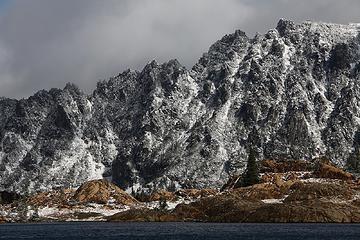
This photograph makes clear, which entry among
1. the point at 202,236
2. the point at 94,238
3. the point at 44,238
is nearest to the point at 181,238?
the point at 202,236

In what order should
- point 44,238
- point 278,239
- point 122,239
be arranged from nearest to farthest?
1. point 278,239
2. point 122,239
3. point 44,238

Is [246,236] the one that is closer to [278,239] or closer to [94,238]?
[278,239]

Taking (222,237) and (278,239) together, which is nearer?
(278,239)

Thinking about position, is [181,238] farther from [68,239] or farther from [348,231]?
[348,231]

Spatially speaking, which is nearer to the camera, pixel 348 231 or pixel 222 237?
pixel 222 237

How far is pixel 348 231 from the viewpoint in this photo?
198125 mm

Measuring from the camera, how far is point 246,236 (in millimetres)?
187250

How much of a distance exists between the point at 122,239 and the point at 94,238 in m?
11.1

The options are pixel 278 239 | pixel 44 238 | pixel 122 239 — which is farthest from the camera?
pixel 44 238

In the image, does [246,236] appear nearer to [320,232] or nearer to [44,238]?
[320,232]

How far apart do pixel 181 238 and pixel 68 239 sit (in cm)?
3431

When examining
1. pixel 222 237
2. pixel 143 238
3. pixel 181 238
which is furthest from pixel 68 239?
pixel 222 237

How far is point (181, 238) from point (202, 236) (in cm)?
1071

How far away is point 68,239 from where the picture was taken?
18875 centimetres
